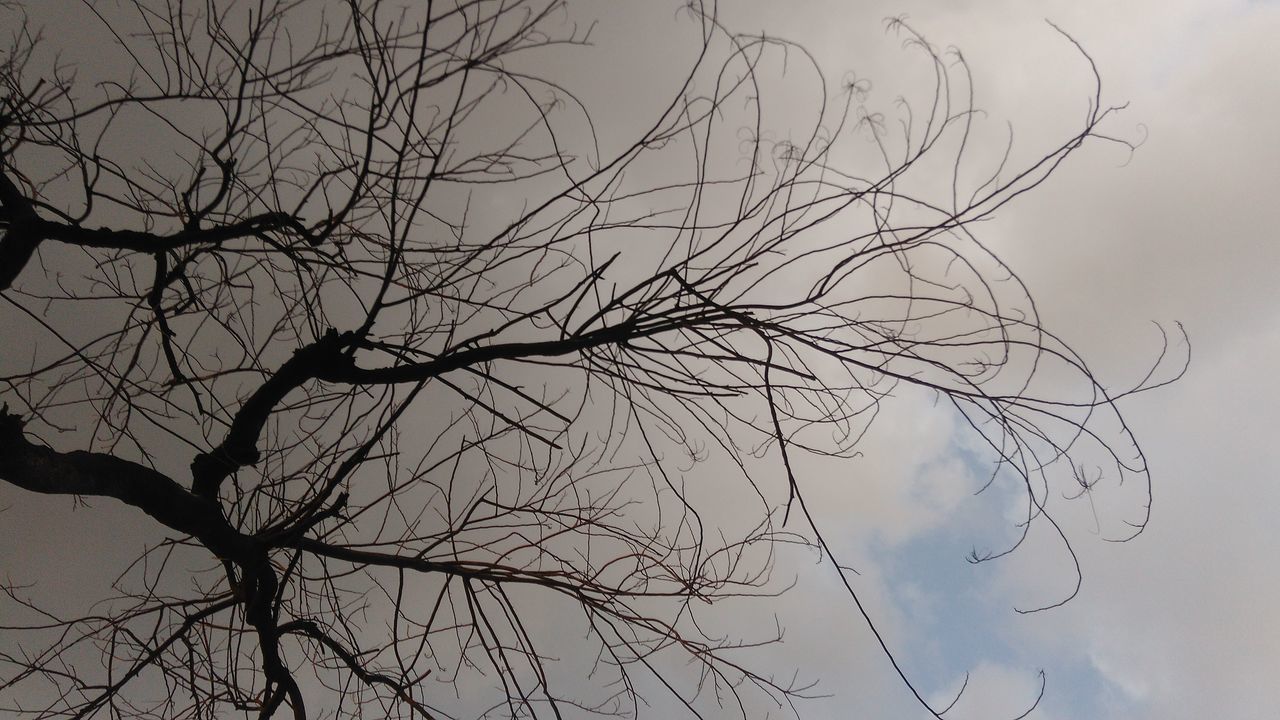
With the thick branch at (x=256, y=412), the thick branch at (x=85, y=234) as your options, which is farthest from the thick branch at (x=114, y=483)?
the thick branch at (x=85, y=234)

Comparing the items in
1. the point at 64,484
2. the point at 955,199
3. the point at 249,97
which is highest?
the point at 249,97

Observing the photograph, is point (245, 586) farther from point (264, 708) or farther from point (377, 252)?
point (377, 252)

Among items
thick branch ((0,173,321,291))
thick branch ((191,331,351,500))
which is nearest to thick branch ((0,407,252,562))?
thick branch ((191,331,351,500))

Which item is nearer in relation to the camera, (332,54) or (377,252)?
(332,54)

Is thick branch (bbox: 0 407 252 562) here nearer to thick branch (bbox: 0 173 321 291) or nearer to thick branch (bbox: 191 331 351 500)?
thick branch (bbox: 191 331 351 500)

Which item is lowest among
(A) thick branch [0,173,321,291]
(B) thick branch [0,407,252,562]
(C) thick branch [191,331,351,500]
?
(B) thick branch [0,407,252,562]

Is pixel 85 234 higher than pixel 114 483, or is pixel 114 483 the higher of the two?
pixel 85 234

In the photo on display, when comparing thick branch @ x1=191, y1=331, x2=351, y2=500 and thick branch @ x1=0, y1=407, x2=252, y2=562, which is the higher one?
thick branch @ x1=191, y1=331, x2=351, y2=500

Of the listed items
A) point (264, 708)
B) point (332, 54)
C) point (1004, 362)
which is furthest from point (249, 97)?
point (1004, 362)

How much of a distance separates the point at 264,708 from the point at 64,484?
0.93 ft

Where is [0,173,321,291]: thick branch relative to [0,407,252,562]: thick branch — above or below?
above

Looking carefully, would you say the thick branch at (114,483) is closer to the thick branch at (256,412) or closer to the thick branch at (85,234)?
the thick branch at (256,412)

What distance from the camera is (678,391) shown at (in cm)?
77

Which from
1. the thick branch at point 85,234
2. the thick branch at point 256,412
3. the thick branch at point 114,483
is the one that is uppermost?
the thick branch at point 85,234
